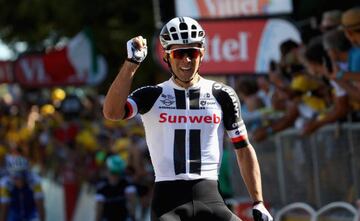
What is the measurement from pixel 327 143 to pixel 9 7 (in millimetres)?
17261

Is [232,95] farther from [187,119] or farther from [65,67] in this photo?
[65,67]

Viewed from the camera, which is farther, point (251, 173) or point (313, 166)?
point (313, 166)

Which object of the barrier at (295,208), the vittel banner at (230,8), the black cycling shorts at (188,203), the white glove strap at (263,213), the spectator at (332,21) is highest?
the vittel banner at (230,8)

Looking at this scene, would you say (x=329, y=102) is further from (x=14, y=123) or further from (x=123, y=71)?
(x=14, y=123)

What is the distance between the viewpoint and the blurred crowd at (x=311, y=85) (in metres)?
9.80

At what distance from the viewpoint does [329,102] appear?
1074 cm

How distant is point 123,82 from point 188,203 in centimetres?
87

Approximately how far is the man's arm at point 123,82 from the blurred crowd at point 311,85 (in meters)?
2.91

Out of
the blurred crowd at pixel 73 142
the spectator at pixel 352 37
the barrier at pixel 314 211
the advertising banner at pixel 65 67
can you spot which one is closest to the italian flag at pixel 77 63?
the advertising banner at pixel 65 67

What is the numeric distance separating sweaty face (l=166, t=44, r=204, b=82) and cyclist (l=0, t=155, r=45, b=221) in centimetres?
935

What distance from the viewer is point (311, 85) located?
10883 millimetres

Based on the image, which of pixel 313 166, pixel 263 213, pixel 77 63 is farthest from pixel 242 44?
pixel 77 63

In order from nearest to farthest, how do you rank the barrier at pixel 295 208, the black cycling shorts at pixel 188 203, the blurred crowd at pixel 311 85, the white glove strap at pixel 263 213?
the black cycling shorts at pixel 188 203 → the white glove strap at pixel 263 213 → the blurred crowd at pixel 311 85 → the barrier at pixel 295 208

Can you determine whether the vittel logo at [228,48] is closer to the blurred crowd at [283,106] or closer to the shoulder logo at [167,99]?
the blurred crowd at [283,106]
